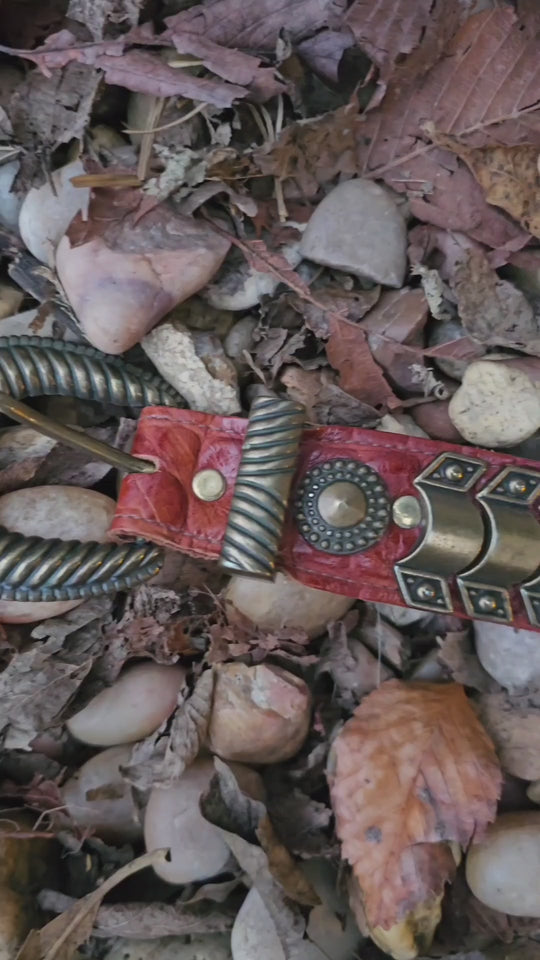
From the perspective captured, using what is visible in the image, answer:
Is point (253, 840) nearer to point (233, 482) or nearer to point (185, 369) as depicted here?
point (233, 482)

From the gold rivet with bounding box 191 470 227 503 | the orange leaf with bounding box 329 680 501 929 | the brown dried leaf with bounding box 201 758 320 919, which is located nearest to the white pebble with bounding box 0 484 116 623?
the gold rivet with bounding box 191 470 227 503

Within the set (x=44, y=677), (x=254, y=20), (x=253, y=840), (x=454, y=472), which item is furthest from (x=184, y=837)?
(x=254, y=20)

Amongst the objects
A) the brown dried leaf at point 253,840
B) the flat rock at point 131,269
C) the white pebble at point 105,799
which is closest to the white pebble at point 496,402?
the flat rock at point 131,269

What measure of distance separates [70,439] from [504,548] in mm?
611

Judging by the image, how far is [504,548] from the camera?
1.21 meters

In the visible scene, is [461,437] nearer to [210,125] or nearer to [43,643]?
[210,125]

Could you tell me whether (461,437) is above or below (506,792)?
above

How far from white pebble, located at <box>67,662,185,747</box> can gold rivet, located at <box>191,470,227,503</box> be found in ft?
0.96

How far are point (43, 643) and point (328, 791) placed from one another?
485 mm

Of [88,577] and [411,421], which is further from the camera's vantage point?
[411,421]

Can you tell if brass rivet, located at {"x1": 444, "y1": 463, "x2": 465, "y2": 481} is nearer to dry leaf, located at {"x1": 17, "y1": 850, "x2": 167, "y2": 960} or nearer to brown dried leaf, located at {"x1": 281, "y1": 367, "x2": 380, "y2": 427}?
brown dried leaf, located at {"x1": 281, "y1": 367, "x2": 380, "y2": 427}

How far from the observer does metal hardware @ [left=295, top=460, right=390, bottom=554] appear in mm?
1221

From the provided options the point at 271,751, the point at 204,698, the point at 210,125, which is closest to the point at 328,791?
the point at 271,751

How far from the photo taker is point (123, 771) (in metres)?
1.32
